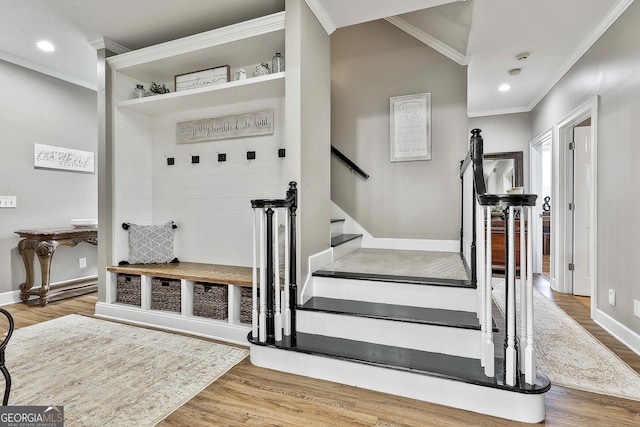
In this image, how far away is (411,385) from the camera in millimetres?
1779

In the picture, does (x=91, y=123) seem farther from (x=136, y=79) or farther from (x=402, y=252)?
(x=402, y=252)

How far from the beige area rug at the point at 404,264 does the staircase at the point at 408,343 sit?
2.7 inches

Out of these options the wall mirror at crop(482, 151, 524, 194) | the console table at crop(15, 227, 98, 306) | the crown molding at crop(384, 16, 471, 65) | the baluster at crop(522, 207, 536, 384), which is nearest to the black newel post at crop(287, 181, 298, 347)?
the baluster at crop(522, 207, 536, 384)

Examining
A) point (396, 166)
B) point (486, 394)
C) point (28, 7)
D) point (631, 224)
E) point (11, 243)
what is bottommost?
point (486, 394)

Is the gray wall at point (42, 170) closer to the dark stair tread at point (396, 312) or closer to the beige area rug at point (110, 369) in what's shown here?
the beige area rug at point (110, 369)

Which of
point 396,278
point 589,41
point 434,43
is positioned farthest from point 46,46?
point 589,41

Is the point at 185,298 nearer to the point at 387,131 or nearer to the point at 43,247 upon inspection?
the point at 43,247

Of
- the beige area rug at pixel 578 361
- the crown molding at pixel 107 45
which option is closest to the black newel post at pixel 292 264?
the beige area rug at pixel 578 361

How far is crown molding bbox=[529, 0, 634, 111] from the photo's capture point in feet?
8.48

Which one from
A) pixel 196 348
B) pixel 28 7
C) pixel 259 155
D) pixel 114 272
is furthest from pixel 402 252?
pixel 28 7

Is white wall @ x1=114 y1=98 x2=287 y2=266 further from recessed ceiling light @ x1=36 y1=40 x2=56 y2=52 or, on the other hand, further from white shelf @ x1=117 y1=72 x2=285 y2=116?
recessed ceiling light @ x1=36 y1=40 x2=56 y2=52

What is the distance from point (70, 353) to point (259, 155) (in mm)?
2093

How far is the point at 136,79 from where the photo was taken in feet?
11.2

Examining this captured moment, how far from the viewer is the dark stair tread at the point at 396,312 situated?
1924mm
